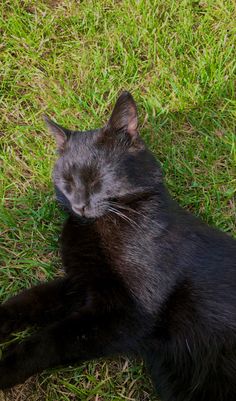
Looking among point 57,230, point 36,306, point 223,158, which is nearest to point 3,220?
point 57,230

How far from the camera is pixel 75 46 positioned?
289 cm

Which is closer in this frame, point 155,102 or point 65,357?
point 65,357

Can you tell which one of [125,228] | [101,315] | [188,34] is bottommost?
[101,315]

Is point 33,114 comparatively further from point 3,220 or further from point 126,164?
point 126,164

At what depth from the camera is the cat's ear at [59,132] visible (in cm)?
222

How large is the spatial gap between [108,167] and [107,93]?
3.03ft

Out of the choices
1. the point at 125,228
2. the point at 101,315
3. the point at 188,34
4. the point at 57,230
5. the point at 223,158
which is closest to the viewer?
the point at 101,315

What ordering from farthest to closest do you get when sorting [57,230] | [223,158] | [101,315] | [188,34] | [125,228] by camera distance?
[188,34] → [223,158] → [57,230] → [125,228] → [101,315]

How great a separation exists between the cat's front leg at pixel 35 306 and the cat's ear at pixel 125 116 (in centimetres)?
78

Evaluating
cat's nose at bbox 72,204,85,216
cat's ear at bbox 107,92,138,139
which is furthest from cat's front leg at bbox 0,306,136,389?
cat's ear at bbox 107,92,138,139

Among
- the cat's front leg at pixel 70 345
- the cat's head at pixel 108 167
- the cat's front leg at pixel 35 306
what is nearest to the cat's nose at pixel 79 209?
the cat's head at pixel 108 167

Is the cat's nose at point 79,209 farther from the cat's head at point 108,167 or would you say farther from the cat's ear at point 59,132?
the cat's ear at point 59,132

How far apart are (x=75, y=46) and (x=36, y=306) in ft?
5.57

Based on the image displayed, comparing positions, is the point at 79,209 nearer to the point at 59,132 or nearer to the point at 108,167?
the point at 108,167
